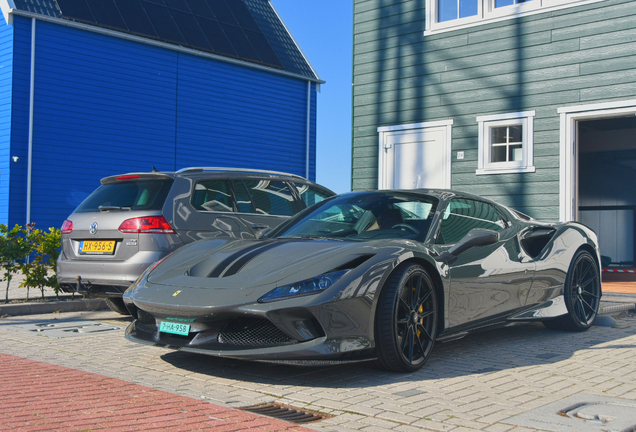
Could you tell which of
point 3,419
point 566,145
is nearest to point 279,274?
point 3,419

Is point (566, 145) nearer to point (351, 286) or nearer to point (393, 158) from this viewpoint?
point (393, 158)

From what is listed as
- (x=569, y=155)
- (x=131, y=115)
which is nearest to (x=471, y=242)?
(x=569, y=155)

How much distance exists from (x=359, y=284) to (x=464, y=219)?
1.75m

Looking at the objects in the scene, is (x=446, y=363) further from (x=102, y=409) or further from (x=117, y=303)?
(x=117, y=303)

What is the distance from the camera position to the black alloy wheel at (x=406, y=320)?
176 inches

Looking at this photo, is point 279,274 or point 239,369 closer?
point 279,274

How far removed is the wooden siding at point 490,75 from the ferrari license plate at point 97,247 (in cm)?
635

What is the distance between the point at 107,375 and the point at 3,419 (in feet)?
3.67

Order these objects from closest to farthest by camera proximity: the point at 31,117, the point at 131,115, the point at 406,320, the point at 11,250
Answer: the point at 406,320, the point at 11,250, the point at 31,117, the point at 131,115

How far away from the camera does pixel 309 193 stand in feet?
27.0

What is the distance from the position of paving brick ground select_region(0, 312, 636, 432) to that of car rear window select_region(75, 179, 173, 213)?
1.35m

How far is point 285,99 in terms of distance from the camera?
23.6 m

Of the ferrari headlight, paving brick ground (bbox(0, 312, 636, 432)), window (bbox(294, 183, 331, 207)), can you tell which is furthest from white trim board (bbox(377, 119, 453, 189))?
the ferrari headlight

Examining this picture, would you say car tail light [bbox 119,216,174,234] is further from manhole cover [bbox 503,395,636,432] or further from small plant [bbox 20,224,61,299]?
manhole cover [bbox 503,395,636,432]
